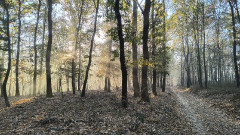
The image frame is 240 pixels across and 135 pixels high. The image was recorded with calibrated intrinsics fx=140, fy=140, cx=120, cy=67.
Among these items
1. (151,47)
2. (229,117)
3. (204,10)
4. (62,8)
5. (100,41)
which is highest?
(204,10)

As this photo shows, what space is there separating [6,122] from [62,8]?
14910 mm

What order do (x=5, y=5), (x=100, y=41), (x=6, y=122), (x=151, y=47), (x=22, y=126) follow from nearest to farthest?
(x=22, y=126), (x=6, y=122), (x=5, y=5), (x=151, y=47), (x=100, y=41)

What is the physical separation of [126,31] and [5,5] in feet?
32.5

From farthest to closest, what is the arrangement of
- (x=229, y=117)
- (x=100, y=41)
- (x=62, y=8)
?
(x=100, y=41) < (x=62, y=8) < (x=229, y=117)

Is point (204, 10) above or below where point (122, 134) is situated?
above

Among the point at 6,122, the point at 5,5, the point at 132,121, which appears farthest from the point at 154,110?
the point at 5,5

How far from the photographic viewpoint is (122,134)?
6.48 metres

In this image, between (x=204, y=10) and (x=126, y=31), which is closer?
(x=126, y=31)

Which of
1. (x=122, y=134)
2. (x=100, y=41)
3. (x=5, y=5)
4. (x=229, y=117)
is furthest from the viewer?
(x=100, y=41)

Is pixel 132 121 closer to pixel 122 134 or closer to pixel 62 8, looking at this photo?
pixel 122 134

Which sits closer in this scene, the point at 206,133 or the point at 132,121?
the point at 206,133

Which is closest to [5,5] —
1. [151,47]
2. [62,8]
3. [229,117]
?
[62,8]

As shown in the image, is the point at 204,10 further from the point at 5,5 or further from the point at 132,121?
the point at 5,5

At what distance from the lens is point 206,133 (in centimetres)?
729
